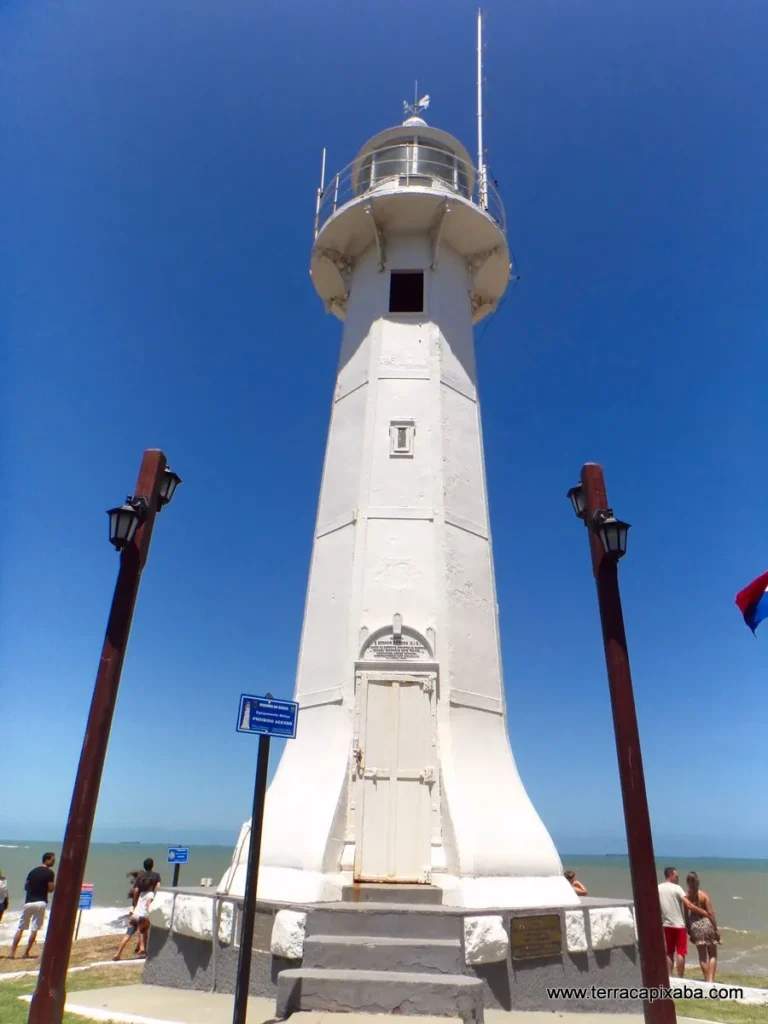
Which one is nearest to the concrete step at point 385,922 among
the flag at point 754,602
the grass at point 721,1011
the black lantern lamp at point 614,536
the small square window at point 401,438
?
the grass at point 721,1011

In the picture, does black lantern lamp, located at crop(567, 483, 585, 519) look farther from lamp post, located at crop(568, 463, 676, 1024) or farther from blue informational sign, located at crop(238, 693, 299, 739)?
Result: blue informational sign, located at crop(238, 693, 299, 739)

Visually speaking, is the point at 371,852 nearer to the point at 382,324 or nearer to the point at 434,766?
the point at 434,766

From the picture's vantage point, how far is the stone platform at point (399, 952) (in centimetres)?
645

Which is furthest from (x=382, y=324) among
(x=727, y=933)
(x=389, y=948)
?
(x=727, y=933)

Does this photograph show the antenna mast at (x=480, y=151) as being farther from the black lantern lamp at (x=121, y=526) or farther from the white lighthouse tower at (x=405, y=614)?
the black lantern lamp at (x=121, y=526)

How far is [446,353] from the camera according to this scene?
12.7 m

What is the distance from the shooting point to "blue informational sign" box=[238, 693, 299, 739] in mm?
5910

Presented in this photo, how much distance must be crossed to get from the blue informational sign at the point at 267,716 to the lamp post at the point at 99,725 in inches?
53.1

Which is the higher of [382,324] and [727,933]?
[382,324]

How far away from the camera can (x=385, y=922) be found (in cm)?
754

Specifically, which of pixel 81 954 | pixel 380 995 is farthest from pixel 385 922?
pixel 81 954

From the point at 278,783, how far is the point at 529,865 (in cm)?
347

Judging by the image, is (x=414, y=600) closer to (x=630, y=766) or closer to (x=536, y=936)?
(x=536, y=936)

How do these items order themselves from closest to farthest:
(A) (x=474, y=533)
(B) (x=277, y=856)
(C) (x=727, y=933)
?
(B) (x=277, y=856) → (A) (x=474, y=533) → (C) (x=727, y=933)
